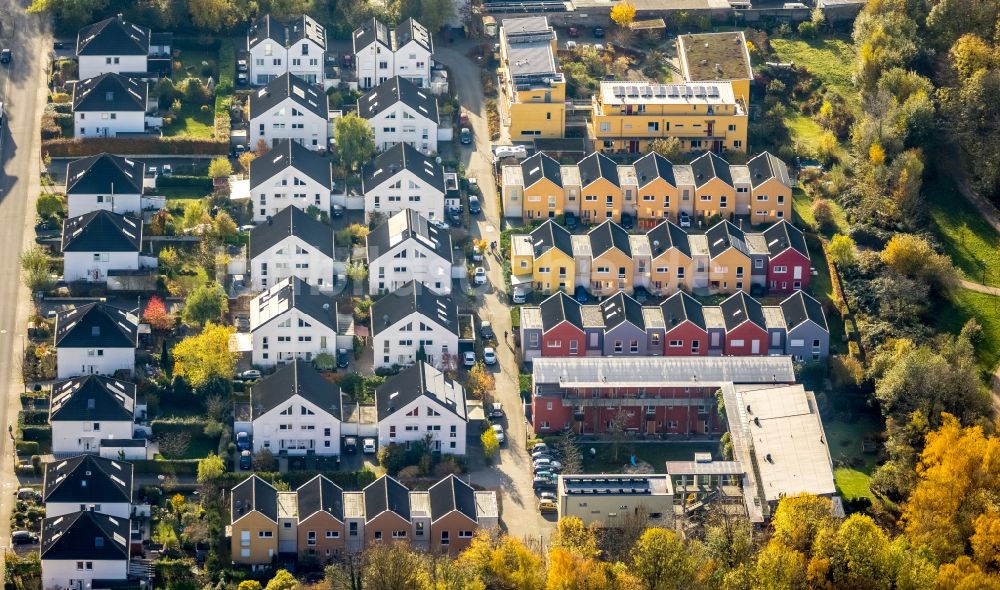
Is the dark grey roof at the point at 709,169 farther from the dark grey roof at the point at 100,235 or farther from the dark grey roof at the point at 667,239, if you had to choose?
the dark grey roof at the point at 100,235

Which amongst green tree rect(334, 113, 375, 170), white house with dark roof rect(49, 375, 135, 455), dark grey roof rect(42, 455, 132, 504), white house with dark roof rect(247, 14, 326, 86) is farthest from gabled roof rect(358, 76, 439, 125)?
dark grey roof rect(42, 455, 132, 504)

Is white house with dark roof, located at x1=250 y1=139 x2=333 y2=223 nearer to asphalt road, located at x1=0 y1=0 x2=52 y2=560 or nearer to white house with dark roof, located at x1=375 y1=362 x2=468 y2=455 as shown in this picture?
asphalt road, located at x1=0 y1=0 x2=52 y2=560

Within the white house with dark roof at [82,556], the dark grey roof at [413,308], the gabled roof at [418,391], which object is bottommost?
the white house with dark roof at [82,556]

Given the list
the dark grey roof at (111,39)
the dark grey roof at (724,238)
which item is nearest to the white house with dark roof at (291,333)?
the dark grey roof at (724,238)

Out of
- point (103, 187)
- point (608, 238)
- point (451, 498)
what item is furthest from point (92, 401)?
point (608, 238)

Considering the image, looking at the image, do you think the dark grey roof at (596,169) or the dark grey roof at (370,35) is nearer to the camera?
the dark grey roof at (596,169)

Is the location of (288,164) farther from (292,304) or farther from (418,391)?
(418,391)

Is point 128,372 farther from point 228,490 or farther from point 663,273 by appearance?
point 663,273
